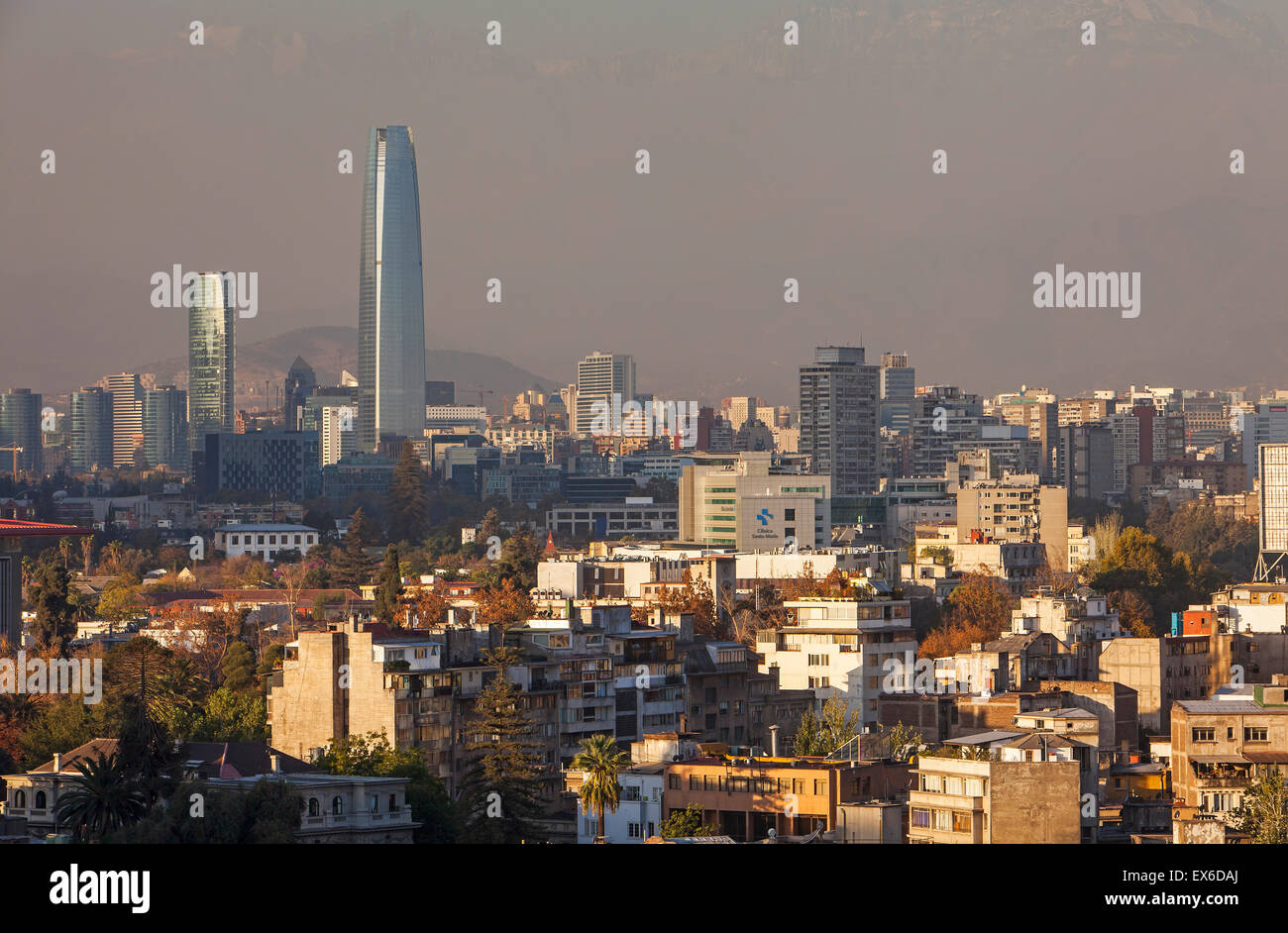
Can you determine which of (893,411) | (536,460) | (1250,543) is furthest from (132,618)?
(893,411)

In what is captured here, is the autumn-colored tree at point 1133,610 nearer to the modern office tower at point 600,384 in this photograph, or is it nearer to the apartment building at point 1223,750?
the apartment building at point 1223,750

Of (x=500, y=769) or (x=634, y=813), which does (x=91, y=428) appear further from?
(x=634, y=813)

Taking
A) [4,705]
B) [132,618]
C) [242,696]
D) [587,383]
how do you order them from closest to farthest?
[4,705], [242,696], [132,618], [587,383]

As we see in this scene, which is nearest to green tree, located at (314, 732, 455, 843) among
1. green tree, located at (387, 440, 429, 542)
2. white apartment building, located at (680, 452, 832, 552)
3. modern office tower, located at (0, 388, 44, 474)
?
white apartment building, located at (680, 452, 832, 552)

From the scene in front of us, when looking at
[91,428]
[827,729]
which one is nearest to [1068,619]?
[827,729]

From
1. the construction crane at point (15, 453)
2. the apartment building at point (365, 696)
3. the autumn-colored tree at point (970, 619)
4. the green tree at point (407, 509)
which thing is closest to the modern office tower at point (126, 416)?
the construction crane at point (15, 453)
